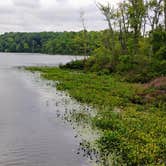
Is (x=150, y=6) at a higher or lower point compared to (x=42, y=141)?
higher

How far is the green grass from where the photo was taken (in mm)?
15430

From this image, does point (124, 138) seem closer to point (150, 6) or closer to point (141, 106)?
point (141, 106)

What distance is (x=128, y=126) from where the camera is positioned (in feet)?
66.6

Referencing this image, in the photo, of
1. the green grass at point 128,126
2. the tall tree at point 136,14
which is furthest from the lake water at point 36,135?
the tall tree at point 136,14

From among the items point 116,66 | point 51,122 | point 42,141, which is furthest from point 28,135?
point 116,66

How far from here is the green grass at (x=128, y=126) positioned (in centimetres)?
1543

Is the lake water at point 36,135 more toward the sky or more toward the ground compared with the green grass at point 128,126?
more toward the ground

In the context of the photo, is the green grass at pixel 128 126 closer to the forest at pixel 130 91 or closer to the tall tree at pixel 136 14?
the forest at pixel 130 91

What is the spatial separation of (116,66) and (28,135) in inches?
1556

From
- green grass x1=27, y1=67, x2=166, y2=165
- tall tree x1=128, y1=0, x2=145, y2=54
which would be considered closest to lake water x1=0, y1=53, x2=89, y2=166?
green grass x1=27, y1=67, x2=166, y2=165

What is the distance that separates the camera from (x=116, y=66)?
5791cm

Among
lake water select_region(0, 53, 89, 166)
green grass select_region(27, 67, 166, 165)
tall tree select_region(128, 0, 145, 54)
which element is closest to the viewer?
green grass select_region(27, 67, 166, 165)

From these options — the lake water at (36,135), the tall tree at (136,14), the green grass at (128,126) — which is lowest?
the lake water at (36,135)

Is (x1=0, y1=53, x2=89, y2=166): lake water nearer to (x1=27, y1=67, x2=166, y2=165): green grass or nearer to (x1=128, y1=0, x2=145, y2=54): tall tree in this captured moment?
(x1=27, y1=67, x2=166, y2=165): green grass
